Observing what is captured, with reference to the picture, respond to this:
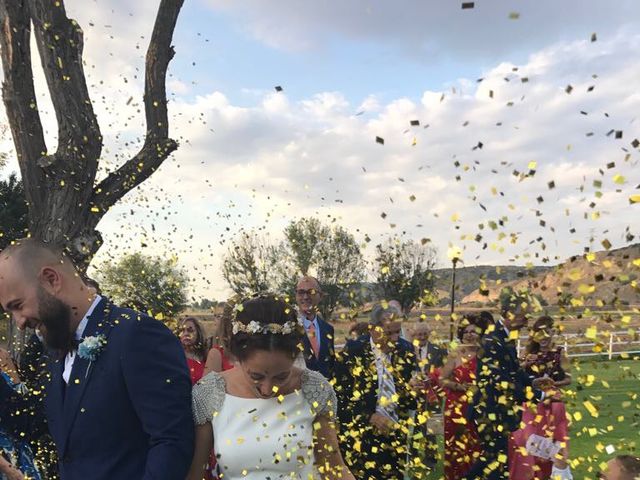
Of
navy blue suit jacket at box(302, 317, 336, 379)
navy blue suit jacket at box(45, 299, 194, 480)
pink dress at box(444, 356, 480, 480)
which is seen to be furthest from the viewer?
pink dress at box(444, 356, 480, 480)

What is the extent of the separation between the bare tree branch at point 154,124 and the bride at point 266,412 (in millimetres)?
6400

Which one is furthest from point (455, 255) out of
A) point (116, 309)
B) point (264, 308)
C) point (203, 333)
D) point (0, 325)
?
point (0, 325)

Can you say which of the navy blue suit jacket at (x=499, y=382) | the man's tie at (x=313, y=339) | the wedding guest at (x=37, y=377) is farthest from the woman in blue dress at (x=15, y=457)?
the navy blue suit jacket at (x=499, y=382)

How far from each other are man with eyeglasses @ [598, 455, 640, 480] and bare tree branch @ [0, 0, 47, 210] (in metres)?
7.69

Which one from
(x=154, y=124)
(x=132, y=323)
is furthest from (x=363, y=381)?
(x=154, y=124)

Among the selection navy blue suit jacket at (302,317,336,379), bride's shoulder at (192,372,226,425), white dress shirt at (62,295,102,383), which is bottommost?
navy blue suit jacket at (302,317,336,379)

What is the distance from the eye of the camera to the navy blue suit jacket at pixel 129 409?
2.81m

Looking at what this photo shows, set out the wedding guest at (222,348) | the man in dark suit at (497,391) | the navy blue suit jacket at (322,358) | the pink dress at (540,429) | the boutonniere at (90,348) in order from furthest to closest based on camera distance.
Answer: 1. the pink dress at (540,429)
2. the navy blue suit jacket at (322,358)
3. the man in dark suit at (497,391)
4. the wedding guest at (222,348)
5. the boutonniere at (90,348)

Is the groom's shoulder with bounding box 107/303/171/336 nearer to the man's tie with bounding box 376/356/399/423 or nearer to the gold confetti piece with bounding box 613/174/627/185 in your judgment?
the gold confetti piece with bounding box 613/174/627/185

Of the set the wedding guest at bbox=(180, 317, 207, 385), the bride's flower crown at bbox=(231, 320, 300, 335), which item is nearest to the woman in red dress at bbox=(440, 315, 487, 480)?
the wedding guest at bbox=(180, 317, 207, 385)

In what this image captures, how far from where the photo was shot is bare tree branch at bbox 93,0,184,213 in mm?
9359

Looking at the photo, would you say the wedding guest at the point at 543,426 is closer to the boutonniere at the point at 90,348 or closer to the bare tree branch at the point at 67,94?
the boutonniere at the point at 90,348

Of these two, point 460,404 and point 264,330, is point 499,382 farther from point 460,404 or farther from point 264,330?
point 264,330

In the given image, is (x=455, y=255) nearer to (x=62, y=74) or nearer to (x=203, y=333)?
(x=203, y=333)
